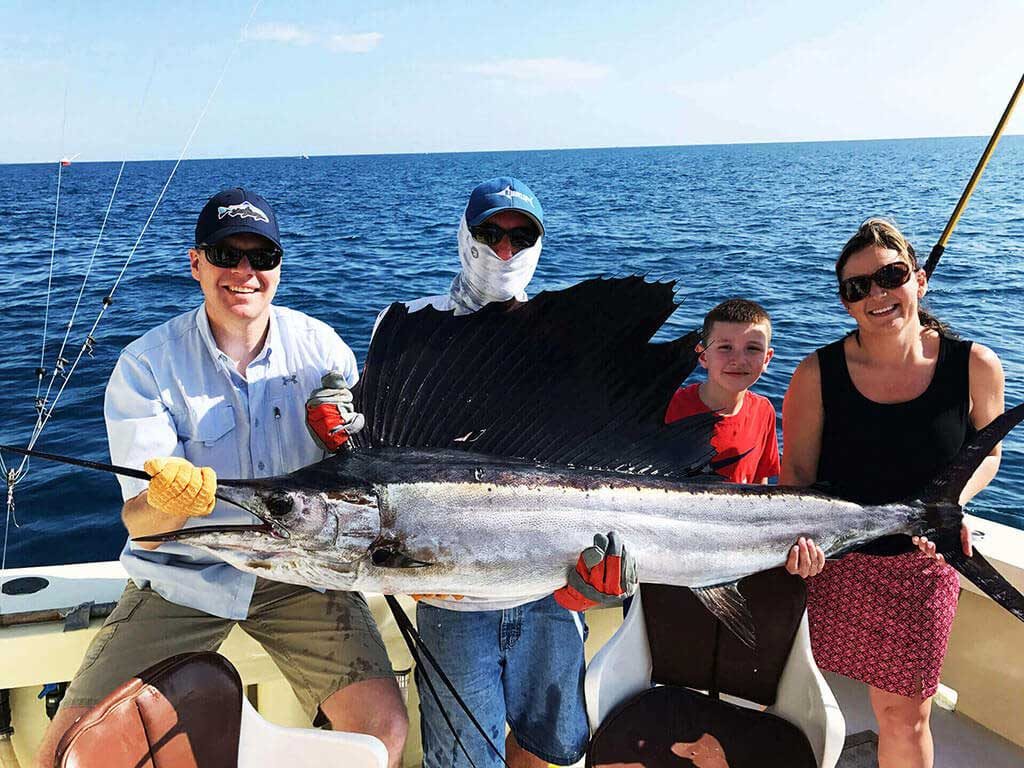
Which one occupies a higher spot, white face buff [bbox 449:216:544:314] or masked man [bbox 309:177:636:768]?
white face buff [bbox 449:216:544:314]

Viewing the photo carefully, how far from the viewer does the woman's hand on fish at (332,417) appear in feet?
5.50

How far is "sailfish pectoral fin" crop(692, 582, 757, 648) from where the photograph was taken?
5.84 ft

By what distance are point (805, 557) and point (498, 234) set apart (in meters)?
1.10

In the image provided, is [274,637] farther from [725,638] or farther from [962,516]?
[962,516]

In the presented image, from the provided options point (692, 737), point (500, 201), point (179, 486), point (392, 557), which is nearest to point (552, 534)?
point (392, 557)

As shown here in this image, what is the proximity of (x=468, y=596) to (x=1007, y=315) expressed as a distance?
10.2 meters

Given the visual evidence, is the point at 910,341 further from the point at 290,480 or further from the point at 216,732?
Result: the point at 216,732

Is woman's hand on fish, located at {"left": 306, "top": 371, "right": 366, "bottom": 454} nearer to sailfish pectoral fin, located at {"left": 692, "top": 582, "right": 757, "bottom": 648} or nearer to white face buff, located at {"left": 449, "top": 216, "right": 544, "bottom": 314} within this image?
white face buff, located at {"left": 449, "top": 216, "right": 544, "bottom": 314}

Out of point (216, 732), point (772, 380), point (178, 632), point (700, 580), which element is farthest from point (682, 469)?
point (772, 380)

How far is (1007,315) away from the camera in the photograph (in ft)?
31.8

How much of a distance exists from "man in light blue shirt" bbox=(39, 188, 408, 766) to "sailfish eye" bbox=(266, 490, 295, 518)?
27cm

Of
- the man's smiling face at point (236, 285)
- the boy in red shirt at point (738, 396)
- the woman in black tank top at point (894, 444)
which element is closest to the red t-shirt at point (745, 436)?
the boy in red shirt at point (738, 396)

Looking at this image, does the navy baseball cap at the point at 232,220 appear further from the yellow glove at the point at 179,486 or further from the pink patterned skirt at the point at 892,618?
the pink patterned skirt at the point at 892,618

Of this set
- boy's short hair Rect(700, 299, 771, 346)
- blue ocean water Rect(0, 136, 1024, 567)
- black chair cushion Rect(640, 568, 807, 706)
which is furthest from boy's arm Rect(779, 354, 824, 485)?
blue ocean water Rect(0, 136, 1024, 567)
